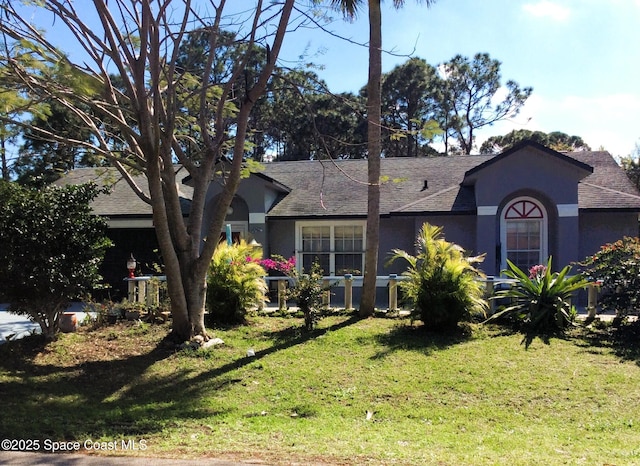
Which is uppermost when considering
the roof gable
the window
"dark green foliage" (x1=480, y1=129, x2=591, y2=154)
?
"dark green foliage" (x1=480, y1=129, x2=591, y2=154)

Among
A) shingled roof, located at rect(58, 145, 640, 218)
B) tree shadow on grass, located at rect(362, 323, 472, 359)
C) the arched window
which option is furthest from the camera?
shingled roof, located at rect(58, 145, 640, 218)

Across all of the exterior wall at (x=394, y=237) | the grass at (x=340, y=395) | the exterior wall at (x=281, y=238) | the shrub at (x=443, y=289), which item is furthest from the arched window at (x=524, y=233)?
the exterior wall at (x=281, y=238)

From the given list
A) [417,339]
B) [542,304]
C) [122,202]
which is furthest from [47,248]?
[542,304]

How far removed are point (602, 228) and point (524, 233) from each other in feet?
6.64

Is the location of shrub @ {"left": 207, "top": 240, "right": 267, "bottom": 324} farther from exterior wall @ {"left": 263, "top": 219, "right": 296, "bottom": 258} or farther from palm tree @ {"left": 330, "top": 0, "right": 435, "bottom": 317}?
exterior wall @ {"left": 263, "top": 219, "right": 296, "bottom": 258}

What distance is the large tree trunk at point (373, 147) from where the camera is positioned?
36.8ft

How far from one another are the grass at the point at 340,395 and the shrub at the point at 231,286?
0.48 m

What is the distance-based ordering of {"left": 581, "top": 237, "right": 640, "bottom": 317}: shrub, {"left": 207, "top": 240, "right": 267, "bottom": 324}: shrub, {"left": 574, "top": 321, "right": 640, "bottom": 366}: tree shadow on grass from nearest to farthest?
1. {"left": 574, "top": 321, "right": 640, "bottom": 366}: tree shadow on grass
2. {"left": 581, "top": 237, "right": 640, "bottom": 317}: shrub
3. {"left": 207, "top": 240, "right": 267, "bottom": 324}: shrub

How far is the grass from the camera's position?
5355 mm

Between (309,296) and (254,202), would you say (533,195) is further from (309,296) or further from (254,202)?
(254,202)

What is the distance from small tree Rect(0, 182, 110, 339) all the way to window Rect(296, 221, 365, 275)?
6951 mm

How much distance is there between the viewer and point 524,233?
1454cm

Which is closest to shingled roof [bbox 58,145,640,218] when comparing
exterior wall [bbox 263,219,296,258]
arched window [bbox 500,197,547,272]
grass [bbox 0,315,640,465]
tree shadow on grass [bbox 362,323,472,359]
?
exterior wall [bbox 263,219,296,258]

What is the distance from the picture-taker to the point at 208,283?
36.1ft
